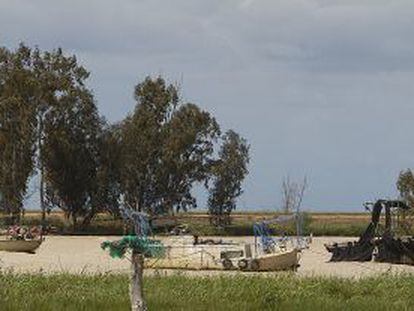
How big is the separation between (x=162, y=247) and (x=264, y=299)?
20.6m

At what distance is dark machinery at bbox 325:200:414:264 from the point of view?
41688 millimetres

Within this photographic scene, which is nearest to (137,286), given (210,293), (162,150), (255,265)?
(210,293)

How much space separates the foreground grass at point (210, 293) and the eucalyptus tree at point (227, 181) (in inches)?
2139

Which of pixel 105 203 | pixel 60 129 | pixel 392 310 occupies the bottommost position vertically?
pixel 392 310

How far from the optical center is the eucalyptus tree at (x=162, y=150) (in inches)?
2913

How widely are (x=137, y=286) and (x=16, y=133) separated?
2386 inches

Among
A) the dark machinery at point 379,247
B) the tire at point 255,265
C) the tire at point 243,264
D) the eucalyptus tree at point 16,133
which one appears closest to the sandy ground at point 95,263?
the dark machinery at point 379,247

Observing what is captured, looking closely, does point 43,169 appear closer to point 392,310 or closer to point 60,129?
point 60,129

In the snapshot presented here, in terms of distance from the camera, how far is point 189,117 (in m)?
75.8

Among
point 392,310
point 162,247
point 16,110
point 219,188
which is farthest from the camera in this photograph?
point 219,188

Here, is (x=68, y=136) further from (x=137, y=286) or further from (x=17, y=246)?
(x=137, y=286)

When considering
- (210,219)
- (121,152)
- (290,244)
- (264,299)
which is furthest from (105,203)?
(264,299)

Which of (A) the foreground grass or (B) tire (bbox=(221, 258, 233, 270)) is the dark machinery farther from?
(A) the foreground grass

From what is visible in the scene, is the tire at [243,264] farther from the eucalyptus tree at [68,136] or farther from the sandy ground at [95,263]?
the eucalyptus tree at [68,136]
